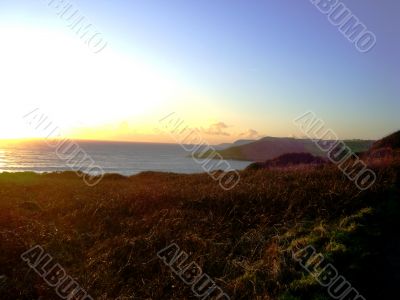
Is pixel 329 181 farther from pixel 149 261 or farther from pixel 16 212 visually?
pixel 16 212

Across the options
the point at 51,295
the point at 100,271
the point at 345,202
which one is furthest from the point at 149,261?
the point at 345,202

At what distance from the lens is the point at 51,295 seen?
8367 millimetres

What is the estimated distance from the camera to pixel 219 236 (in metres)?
11.0

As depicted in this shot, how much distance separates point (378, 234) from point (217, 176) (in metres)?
13.2

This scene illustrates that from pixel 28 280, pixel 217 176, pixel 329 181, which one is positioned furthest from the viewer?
pixel 217 176

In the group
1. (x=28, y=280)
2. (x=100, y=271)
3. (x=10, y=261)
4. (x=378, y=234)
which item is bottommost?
(x=378, y=234)

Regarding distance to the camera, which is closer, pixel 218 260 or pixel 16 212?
pixel 218 260

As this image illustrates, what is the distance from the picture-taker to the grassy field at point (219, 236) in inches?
323

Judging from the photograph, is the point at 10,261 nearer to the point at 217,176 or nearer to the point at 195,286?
the point at 195,286

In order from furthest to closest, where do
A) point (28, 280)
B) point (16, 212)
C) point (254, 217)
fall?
point (16, 212)
point (254, 217)
point (28, 280)

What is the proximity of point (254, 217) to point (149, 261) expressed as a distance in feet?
13.8

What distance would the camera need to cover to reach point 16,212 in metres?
13.4

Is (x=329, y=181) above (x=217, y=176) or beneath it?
beneath

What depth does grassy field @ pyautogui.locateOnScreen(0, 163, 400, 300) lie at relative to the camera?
821cm
